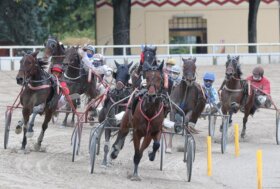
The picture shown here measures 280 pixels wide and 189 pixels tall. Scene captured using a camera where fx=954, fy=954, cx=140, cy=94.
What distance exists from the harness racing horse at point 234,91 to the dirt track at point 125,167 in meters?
0.83

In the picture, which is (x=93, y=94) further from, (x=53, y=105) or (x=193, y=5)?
(x=193, y=5)

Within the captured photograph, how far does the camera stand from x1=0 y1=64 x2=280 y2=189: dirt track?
14023mm

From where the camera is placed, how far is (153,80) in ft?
45.6

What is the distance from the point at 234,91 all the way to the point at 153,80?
733 centimetres

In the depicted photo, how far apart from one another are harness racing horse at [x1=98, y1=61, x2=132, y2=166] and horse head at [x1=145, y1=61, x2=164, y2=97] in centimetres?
164

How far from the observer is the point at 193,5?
140ft

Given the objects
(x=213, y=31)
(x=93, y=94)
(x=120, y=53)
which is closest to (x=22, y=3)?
(x=120, y=53)

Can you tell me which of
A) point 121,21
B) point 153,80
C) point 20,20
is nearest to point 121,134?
point 153,80

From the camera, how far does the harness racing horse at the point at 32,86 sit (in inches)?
666

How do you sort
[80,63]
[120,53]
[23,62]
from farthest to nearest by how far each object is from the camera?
[120,53], [80,63], [23,62]

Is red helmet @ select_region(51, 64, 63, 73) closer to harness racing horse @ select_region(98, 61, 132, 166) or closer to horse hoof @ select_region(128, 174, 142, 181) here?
harness racing horse @ select_region(98, 61, 132, 166)

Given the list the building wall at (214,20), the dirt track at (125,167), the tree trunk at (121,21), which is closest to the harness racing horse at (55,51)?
the dirt track at (125,167)

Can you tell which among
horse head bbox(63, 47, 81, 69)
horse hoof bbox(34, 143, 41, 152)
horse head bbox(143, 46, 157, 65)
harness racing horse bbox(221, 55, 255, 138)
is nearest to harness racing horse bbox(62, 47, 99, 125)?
horse head bbox(63, 47, 81, 69)

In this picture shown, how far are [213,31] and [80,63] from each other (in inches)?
868
